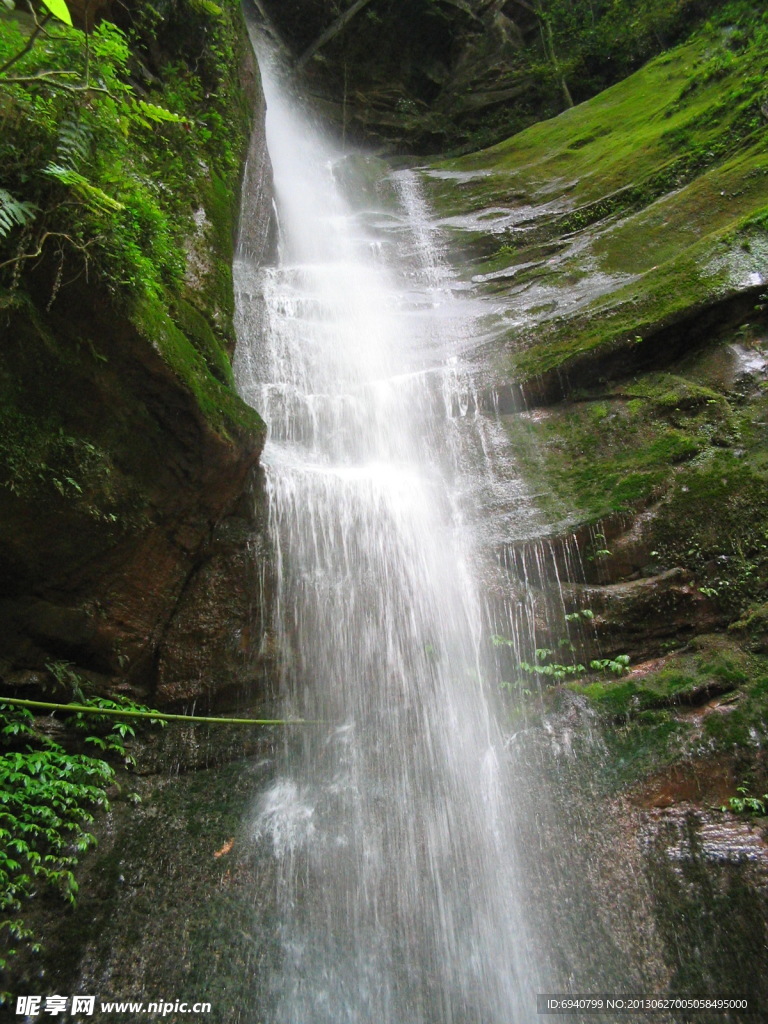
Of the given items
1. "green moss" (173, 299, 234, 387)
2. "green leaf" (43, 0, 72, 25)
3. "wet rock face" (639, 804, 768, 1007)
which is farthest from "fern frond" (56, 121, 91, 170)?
"wet rock face" (639, 804, 768, 1007)

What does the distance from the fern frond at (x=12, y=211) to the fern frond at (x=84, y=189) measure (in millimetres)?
277

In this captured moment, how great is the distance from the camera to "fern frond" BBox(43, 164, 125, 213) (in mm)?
4223

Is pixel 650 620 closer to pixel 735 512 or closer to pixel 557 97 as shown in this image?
pixel 735 512

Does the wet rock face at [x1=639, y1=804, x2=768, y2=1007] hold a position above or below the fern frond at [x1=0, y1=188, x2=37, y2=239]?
below

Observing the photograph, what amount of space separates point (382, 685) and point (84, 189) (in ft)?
15.3

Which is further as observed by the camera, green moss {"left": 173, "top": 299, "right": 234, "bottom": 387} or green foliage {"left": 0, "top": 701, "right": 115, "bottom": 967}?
green moss {"left": 173, "top": 299, "right": 234, "bottom": 387}

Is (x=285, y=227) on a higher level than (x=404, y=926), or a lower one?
higher

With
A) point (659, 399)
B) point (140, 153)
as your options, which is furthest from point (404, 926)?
point (140, 153)

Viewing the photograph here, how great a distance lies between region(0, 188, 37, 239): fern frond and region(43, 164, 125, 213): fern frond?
0.28 metres

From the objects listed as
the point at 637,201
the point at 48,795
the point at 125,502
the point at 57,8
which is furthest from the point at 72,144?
the point at 637,201

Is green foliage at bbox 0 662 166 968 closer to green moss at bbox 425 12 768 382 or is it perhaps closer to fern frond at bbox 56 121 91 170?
fern frond at bbox 56 121 91 170

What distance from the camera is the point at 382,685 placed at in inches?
233

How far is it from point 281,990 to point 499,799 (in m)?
2.10

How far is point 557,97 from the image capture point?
17.4 metres
